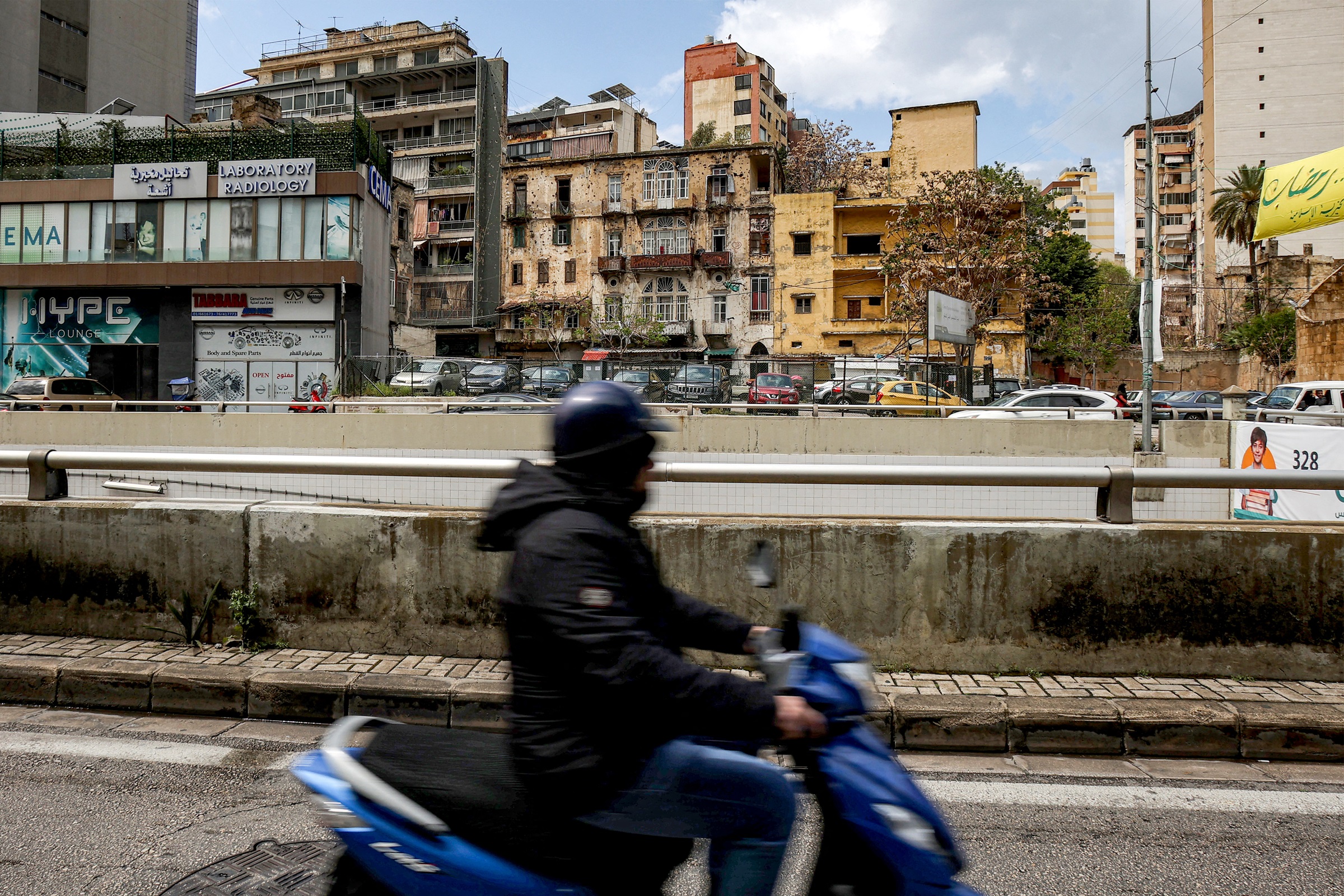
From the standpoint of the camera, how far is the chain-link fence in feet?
125

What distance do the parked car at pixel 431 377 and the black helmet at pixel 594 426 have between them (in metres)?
27.4

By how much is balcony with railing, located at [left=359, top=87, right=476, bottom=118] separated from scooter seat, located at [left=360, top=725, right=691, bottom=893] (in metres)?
69.1

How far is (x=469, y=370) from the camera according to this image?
29.7 metres

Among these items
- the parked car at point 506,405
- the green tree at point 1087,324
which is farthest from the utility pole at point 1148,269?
the green tree at point 1087,324

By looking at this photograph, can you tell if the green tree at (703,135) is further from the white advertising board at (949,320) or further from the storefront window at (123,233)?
the white advertising board at (949,320)

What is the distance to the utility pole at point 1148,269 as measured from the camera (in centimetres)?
1883

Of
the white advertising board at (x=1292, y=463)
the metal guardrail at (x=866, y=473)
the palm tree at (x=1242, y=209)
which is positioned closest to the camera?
the metal guardrail at (x=866, y=473)

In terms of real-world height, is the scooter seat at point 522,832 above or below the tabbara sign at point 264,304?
below

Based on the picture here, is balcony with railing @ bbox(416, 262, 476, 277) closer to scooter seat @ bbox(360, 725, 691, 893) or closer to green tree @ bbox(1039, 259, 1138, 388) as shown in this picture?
green tree @ bbox(1039, 259, 1138, 388)

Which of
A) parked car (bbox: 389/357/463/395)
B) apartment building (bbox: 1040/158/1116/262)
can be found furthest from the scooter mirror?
apartment building (bbox: 1040/158/1116/262)

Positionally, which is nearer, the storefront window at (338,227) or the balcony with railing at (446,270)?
the storefront window at (338,227)

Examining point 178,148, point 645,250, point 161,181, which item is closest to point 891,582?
point 161,181

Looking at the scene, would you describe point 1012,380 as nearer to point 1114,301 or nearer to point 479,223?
point 1114,301

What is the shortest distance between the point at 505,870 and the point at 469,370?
93.6ft
